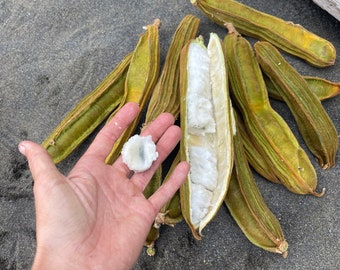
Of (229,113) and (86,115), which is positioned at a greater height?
(86,115)

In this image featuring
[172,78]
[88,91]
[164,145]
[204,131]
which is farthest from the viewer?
[88,91]

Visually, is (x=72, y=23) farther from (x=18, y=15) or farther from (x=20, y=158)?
(x=20, y=158)

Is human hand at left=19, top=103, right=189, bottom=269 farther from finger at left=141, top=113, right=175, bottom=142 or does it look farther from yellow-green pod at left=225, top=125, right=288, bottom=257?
yellow-green pod at left=225, top=125, right=288, bottom=257

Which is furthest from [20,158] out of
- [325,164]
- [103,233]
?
[325,164]

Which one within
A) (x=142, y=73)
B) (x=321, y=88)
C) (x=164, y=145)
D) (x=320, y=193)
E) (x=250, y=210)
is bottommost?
(x=320, y=193)

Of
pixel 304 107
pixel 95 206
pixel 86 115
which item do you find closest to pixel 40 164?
pixel 95 206

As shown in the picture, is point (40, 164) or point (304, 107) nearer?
point (40, 164)

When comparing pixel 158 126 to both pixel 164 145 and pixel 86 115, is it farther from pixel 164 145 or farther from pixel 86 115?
pixel 86 115

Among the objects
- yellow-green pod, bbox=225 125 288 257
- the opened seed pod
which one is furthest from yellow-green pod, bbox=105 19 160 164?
yellow-green pod, bbox=225 125 288 257
